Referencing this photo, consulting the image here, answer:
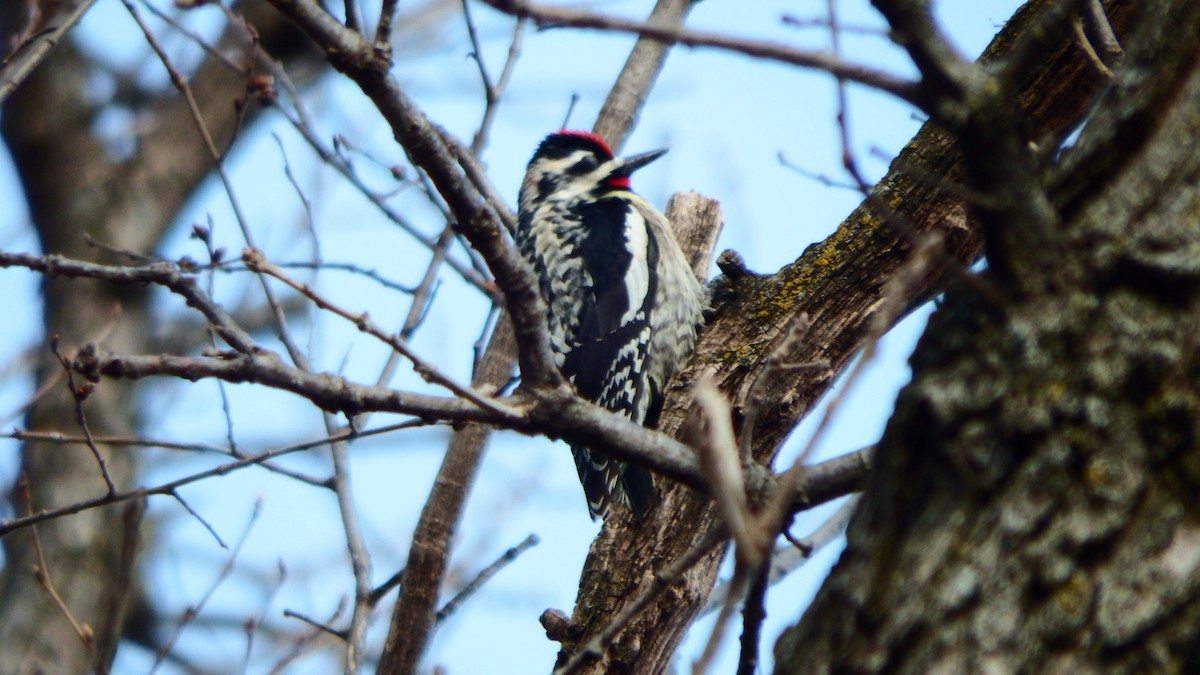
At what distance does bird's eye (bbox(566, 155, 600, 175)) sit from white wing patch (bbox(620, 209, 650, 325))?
1.82 feet

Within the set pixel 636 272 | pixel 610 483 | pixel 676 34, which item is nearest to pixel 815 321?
pixel 610 483

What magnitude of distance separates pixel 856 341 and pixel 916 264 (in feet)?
7.18

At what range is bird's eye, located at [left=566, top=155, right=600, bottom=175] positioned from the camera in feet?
17.7

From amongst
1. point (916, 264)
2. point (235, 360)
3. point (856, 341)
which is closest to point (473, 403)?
point (235, 360)

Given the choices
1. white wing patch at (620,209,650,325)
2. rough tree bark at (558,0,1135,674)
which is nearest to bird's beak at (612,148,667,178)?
white wing patch at (620,209,650,325)

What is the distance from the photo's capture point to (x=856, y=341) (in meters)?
3.27

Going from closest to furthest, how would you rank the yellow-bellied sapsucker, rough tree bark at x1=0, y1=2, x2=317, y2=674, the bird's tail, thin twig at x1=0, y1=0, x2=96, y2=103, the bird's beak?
thin twig at x1=0, y1=0, x2=96, y2=103 → the bird's tail → the yellow-bellied sapsucker → the bird's beak → rough tree bark at x1=0, y1=2, x2=317, y2=674

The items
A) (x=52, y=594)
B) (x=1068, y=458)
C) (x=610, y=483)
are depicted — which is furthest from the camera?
(x=610, y=483)

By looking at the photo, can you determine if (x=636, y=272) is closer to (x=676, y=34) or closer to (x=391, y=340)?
(x=391, y=340)

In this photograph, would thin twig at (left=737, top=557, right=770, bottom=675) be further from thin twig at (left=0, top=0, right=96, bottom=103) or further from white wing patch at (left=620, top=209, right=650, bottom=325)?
white wing patch at (left=620, top=209, right=650, bottom=325)

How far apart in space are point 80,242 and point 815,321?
5960mm

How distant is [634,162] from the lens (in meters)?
5.32

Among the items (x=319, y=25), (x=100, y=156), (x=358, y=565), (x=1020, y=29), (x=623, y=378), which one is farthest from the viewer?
(x=100, y=156)

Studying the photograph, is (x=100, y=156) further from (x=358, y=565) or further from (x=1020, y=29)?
(x=1020, y=29)
